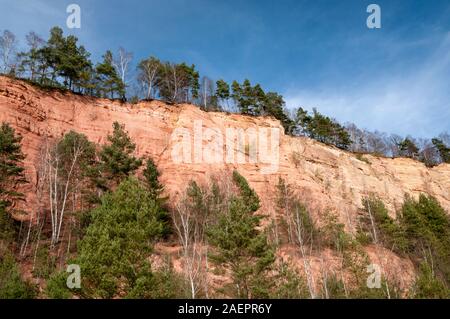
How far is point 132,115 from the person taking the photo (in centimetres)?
3734

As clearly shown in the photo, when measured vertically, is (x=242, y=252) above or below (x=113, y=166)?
below

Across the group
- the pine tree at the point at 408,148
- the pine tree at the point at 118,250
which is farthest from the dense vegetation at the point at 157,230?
the pine tree at the point at 408,148

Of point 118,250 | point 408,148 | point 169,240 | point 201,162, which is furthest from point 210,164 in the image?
point 408,148

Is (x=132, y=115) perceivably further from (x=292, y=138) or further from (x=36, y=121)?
(x=292, y=138)

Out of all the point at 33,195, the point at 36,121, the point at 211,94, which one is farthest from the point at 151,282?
the point at 211,94

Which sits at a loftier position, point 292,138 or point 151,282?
point 292,138

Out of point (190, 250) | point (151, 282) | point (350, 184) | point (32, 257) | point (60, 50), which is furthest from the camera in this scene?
point (350, 184)

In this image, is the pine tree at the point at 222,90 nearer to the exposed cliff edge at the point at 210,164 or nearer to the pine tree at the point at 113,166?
the exposed cliff edge at the point at 210,164

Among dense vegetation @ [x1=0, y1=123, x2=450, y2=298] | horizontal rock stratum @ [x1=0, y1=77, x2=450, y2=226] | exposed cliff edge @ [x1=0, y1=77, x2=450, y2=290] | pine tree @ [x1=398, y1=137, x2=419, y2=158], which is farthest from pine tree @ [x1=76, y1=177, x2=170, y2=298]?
pine tree @ [x1=398, y1=137, x2=419, y2=158]

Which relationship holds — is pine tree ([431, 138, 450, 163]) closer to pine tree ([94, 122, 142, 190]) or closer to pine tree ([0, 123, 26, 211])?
pine tree ([94, 122, 142, 190])

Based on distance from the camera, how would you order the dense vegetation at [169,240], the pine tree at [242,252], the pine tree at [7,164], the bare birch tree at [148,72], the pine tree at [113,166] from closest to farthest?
1. the dense vegetation at [169,240]
2. the pine tree at [242,252]
3. the pine tree at [7,164]
4. the pine tree at [113,166]
5. the bare birch tree at [148,72]

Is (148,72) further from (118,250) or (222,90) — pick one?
(118,250)

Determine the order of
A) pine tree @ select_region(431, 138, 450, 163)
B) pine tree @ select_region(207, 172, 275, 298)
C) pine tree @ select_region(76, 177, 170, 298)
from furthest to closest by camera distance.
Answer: pine tree @ select_region(431, 138, 450, 163) < pine tree @ select_region(207, 172, 275, 298) < pine tree @ select_region(76, 177, 170, 298)
